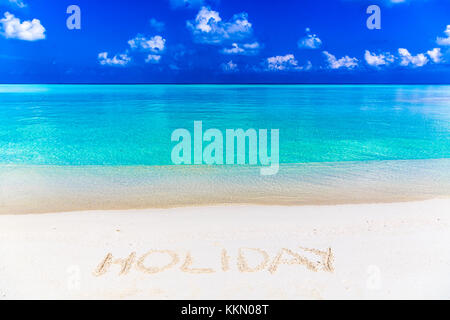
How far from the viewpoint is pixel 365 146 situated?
558 inches

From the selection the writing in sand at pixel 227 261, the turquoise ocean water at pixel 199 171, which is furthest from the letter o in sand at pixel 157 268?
the turquoise ocean water at pixel 199 171

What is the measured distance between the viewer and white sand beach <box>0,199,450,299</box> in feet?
12.5

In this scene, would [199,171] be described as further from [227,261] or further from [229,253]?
[227,261]

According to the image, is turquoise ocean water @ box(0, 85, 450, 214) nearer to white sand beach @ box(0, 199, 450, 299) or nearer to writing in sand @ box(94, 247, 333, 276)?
white sand beach @ box(0, 199, 450, 299)

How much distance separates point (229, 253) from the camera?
14.9 ft

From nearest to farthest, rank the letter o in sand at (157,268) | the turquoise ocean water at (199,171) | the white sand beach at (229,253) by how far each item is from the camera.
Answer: the white sand beach at (229,253)
the letter o in sand at (157,268)
the turquoise ocean water at (199,171)

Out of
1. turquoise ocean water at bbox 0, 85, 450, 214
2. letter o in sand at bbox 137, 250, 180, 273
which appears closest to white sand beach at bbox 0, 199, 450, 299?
letter o in sand at bbox 137, 250, 180, 273

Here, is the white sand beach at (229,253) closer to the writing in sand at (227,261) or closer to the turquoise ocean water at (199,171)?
the writing in sand at (227,261)

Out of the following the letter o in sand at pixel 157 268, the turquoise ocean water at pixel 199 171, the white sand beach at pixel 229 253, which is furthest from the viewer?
the turquoise ocean water at pixel 199 171

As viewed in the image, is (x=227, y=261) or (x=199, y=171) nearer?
(x=227, y=261)

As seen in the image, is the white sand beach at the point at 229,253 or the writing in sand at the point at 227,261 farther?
the writing in sand at the point at 227,261

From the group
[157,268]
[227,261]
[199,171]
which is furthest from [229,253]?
[199,171]

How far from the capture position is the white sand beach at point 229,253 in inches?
149
